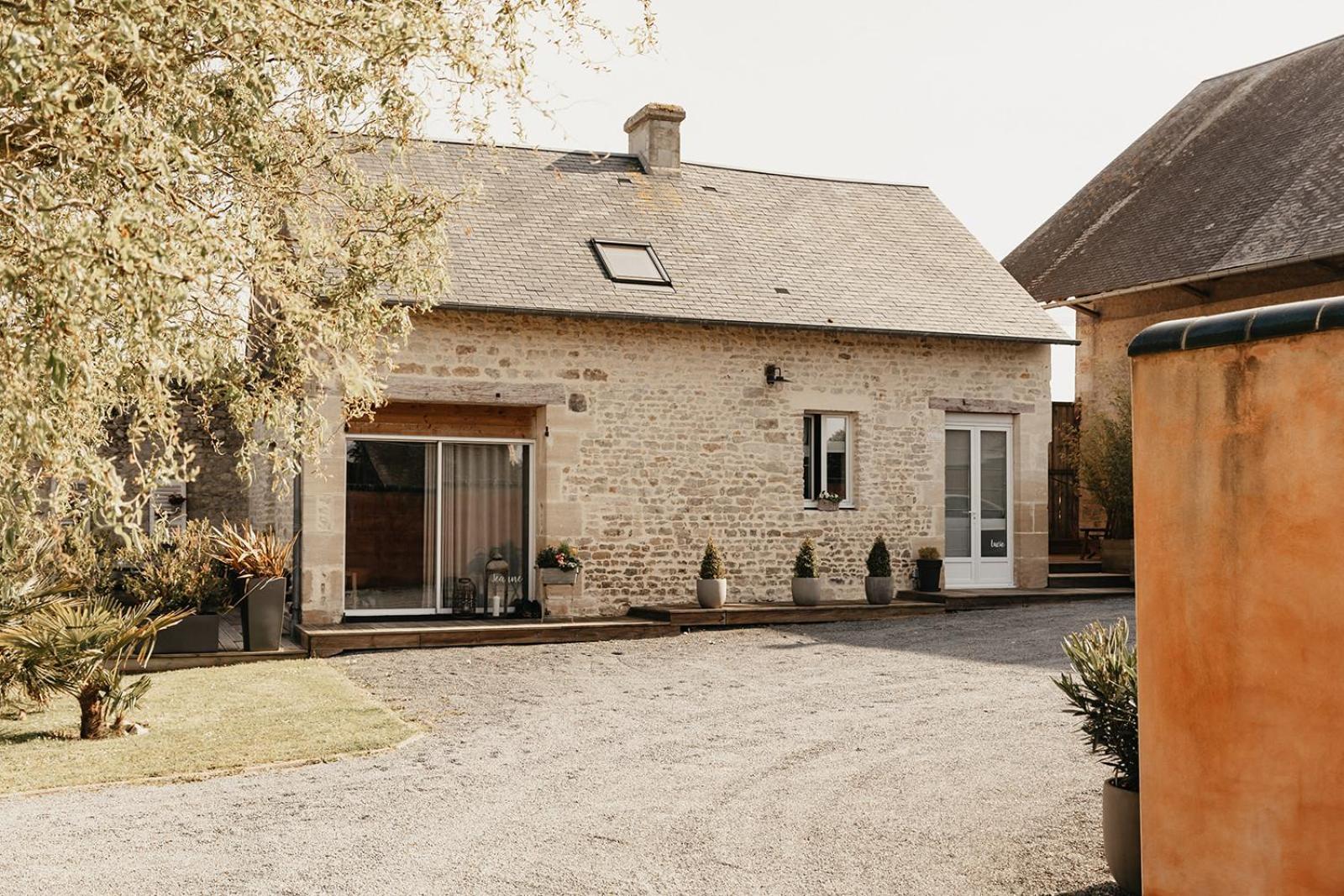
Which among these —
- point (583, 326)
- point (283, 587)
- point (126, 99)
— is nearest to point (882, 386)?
point (583, 326)

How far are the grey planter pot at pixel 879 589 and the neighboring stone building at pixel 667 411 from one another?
0.57 m

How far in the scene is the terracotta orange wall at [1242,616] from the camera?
13.2 feet

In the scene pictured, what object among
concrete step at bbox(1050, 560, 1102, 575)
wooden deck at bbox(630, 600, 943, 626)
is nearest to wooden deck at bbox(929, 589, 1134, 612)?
wooden deck at bbox(630, 600, 943, 626)

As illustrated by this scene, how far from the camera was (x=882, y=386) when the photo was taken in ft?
49.1

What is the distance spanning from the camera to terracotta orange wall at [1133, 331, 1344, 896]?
4.03 metres

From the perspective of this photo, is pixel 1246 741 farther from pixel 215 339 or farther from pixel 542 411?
pixel 542 411

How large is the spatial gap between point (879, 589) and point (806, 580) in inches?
32.7

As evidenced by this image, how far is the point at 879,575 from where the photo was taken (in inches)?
561

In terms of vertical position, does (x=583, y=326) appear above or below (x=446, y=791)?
above

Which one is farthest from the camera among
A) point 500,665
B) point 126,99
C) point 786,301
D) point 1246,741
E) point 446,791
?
point 786,301

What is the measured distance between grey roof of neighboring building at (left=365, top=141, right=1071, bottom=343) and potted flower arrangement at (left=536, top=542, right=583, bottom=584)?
8.12 feet

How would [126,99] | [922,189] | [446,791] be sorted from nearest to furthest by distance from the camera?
[126,99] < [446,791] < [922,189]

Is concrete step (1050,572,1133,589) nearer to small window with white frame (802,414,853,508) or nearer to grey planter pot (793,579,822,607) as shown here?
small window with white frame (802,414,853,508)

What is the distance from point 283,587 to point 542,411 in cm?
336
